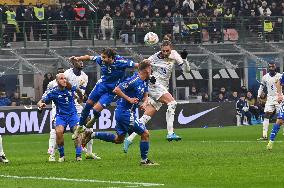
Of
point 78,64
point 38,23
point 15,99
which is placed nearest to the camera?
point 78,64

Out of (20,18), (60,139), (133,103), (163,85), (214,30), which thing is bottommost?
(60,139)

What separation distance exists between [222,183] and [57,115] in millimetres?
8097

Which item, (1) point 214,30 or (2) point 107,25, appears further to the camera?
(1) point 214,30

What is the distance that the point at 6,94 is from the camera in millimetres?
43750

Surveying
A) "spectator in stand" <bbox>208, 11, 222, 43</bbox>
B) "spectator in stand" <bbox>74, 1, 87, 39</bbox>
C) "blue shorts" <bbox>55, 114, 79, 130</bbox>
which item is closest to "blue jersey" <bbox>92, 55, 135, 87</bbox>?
"blue shorts" <bbox>55, 114, 79, 130</bbox>

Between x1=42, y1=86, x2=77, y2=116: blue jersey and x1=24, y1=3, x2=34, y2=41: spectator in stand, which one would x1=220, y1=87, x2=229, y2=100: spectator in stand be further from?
x1=42, y1=86, x2=77, y2=116: blue jersey

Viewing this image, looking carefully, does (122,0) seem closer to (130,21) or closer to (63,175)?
(130,21)

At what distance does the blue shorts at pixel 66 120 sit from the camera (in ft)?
80.3

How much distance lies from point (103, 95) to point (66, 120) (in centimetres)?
142

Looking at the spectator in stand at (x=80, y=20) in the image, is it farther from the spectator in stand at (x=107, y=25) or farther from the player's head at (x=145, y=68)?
the player's head at (x=145, y=68)

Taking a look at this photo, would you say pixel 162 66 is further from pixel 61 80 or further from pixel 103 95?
pixel 61 80

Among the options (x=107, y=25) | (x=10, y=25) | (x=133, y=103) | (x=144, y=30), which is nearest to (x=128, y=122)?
(x=133, y=103)

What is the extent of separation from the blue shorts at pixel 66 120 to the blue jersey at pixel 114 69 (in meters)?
1.47

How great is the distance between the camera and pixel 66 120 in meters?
24.6
